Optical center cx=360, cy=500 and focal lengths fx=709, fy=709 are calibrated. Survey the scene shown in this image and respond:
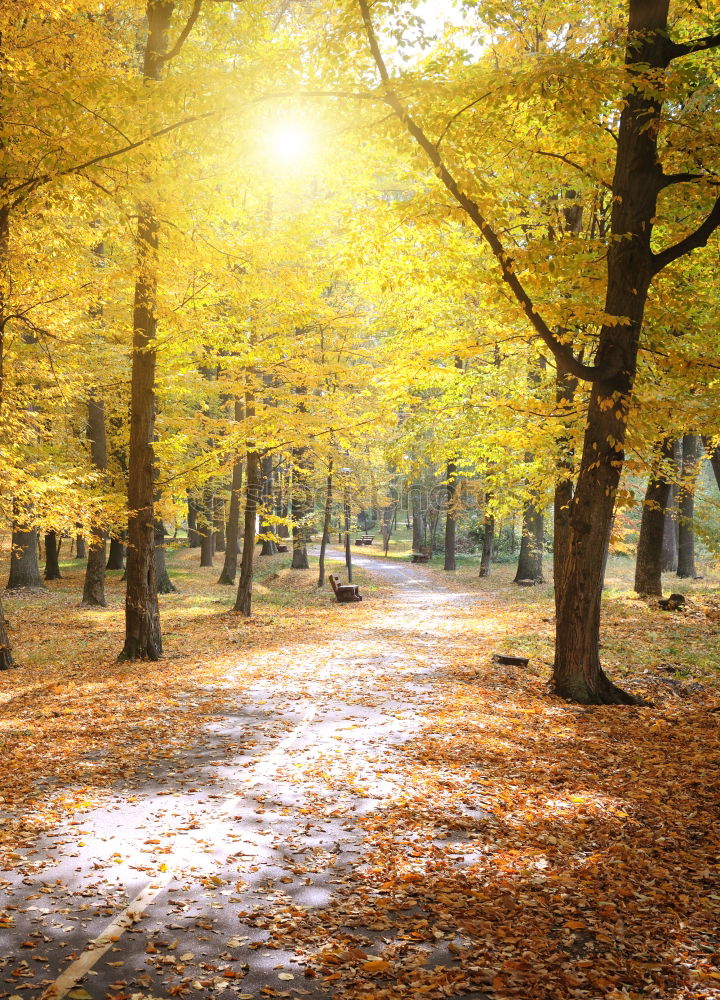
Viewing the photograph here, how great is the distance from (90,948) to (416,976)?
5.95 feet

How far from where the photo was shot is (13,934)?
160 inches

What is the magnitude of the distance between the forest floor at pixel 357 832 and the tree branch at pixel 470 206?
4403 millimetres

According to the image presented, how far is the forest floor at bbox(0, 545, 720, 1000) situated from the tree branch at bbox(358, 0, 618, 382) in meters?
4.40

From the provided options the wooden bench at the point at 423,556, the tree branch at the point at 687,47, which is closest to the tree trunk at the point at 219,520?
the wooden bench at the point at 423,556

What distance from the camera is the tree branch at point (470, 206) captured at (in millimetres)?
7535

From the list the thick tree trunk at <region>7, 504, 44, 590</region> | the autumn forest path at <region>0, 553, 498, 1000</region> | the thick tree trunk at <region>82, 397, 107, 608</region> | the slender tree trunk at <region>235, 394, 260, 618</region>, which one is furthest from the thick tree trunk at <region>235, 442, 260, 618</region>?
the autumn forest path at <region>0, 553, 498, 1000</region>

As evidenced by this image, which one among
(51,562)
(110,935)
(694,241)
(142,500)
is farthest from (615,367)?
(51,562)

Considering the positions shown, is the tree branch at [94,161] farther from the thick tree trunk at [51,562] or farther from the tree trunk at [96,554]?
the thick tree trunk at [51,562]

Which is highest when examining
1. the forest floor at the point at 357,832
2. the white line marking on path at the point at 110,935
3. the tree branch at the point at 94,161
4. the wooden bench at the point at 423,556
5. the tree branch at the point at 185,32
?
the tree branch at the point at 185,32

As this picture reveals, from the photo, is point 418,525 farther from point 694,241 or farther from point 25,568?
point 694,241

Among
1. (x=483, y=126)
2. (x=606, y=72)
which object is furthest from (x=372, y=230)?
(x=606, y=72)

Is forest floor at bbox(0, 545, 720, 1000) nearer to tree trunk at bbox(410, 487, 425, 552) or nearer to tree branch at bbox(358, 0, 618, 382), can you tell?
tree branch at bbox(358, 0, 618, 382)

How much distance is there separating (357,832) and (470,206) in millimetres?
6633

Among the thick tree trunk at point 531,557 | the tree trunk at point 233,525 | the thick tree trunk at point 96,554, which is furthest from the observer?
the thick tree trunk at point 531,557
